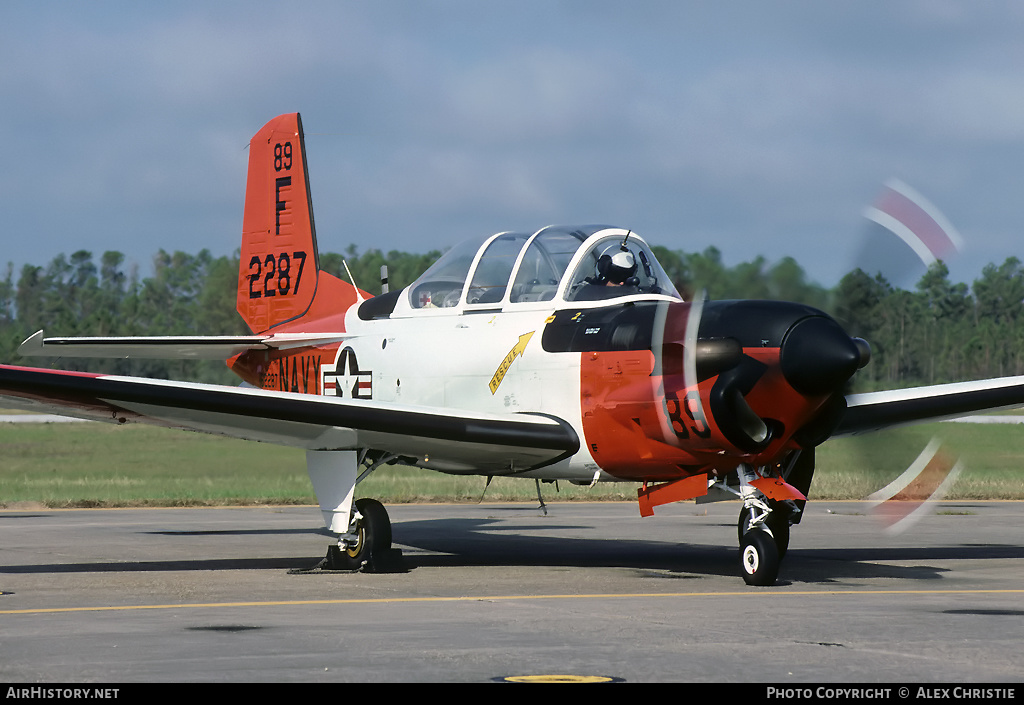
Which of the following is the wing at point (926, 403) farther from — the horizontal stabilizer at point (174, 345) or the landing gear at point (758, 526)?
the horizontal stabilizer at point (174, 345)

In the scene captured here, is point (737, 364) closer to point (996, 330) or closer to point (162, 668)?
point (162, 668)

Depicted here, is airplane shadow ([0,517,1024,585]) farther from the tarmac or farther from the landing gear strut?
the landing gear strut

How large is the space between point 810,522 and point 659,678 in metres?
13.1

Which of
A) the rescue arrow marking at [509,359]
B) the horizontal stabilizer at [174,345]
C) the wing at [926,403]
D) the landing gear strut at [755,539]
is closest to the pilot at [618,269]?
the rescue arrow marking at [509,359]

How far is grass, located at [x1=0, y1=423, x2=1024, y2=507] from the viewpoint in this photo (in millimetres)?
24672

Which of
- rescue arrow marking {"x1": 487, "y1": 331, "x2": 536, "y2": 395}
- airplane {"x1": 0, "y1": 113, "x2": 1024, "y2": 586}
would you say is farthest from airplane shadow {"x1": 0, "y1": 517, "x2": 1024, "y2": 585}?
rescue arrow marking {"x1": 487, "y1": 331, "x2": 536, "y2": 395}

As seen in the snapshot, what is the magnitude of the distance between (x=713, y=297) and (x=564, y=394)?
1707 millimetres

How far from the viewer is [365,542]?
42.3 feet

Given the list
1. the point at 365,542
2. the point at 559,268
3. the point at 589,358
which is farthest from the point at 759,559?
the point at 365,542

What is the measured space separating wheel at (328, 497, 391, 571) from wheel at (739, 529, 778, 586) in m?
3.61

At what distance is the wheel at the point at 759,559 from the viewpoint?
1108 cm

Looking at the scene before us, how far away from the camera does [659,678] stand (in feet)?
22.1

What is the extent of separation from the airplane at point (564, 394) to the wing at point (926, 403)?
2 cm

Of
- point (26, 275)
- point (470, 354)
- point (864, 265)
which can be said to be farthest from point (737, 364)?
point (26, 275)
